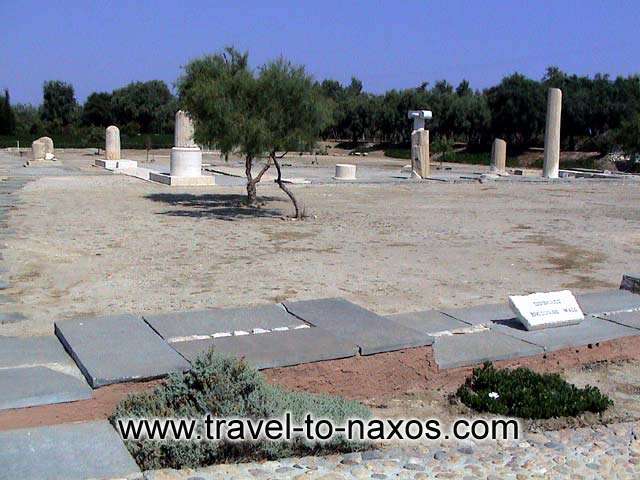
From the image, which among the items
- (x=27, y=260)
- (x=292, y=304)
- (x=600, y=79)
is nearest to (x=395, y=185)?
(x=27, y=260)

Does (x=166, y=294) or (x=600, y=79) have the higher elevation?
(x=600, y=79)

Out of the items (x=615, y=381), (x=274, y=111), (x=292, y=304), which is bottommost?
(x=615, y=381)

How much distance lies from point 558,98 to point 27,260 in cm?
2948

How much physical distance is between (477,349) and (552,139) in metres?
31.8

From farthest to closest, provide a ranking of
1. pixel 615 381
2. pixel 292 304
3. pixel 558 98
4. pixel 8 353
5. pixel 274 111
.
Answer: pixel 558 98, pixel 274 111, pixel 292 304, pixel 615 381, pixel 8 353

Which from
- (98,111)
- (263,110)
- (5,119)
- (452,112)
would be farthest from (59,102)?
(263,110)

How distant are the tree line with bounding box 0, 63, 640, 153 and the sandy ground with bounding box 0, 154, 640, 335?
24426mm

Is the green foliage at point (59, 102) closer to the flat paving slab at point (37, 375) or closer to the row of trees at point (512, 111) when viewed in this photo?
the row of trees at point (512, 111)

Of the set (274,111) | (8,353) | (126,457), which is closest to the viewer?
(126,457)

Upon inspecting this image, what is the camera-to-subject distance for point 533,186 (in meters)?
29.6

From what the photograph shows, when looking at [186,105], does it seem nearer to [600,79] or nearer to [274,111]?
[274,111]

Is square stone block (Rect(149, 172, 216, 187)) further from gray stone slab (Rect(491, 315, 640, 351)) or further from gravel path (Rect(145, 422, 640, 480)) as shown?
gravel path (Rect(145, 422, 640, 480))

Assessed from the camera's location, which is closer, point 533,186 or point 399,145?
point 533,186

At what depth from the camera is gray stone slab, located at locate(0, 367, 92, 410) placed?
13.8ft
